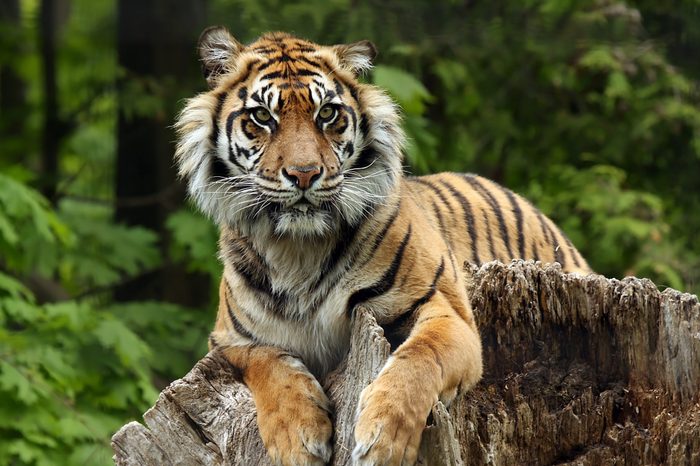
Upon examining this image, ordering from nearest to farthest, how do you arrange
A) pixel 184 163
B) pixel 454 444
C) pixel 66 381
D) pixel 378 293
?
pixel 454 444 → pixel 378 293 → pixel 184 163 → pixel 66 381

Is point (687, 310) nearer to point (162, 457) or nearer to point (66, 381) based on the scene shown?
point (162, 457)

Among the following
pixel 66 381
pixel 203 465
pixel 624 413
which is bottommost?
pixel 66 381

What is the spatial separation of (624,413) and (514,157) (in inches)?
204

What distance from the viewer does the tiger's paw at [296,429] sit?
11.2 ft

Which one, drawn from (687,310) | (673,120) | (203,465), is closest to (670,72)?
(673,120)

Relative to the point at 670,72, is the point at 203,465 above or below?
below

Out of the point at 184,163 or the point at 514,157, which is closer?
the point at 184,163

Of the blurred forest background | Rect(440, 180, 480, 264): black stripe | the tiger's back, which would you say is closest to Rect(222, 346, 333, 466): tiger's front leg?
the tiger's back

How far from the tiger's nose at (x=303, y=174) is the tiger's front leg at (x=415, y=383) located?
0.62m

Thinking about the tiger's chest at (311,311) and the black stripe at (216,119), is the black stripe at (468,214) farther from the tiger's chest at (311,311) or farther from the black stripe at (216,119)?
the black stripe at (216,119)

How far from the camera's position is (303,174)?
12.2ft

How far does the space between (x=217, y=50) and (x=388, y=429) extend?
1858mm

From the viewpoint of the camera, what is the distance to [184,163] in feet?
13.8

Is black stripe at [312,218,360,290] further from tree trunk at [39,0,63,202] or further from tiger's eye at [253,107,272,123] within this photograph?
→ tree trunk at [39,0,63,202]
